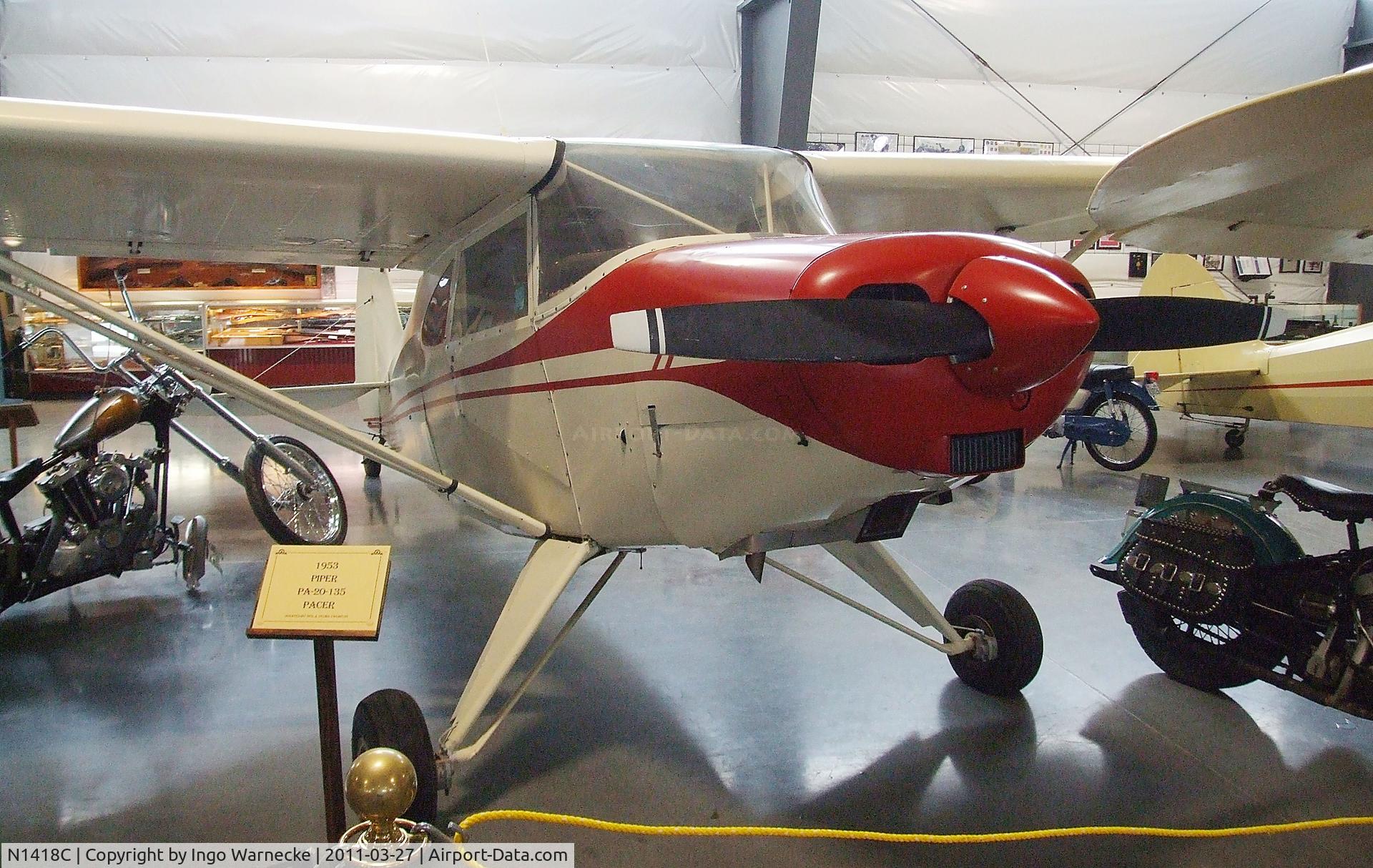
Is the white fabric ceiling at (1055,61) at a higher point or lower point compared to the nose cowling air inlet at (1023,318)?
higher

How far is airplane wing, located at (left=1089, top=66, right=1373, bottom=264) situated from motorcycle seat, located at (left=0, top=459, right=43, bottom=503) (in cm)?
423

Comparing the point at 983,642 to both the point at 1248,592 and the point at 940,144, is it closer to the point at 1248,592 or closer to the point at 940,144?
the point at 1248,592

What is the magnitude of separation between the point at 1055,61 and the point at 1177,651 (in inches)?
439

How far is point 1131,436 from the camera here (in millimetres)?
7270

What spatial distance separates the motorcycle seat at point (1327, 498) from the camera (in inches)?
95.9

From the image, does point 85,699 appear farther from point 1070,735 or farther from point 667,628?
point 1070,735

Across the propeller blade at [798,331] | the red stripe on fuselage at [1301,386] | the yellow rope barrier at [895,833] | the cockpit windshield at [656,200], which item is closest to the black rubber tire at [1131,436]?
the red stripe on fuselage at [1301,386]

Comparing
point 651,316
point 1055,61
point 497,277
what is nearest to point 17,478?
point 497,277

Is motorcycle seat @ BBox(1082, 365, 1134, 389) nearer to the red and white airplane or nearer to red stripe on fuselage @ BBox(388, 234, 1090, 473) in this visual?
the red and white airplane

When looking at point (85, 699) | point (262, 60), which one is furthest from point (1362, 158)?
point (262, 60)

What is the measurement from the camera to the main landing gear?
2146 millimetres

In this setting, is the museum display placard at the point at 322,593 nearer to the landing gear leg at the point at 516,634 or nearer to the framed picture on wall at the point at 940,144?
the landing gear leg at the point at 516,634

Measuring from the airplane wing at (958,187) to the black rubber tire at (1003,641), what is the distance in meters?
1.67

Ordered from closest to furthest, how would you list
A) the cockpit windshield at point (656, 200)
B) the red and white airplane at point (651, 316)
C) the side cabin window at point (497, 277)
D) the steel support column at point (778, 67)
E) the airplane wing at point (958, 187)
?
1. the red and white airplane at point (651, 316)
2. the cockpit windshield at point (656, 200)
3. the side cabin window at point (497, 277)
4. the airplane wing at point (958, 187)
5. the steel support column at point (778, 67)
